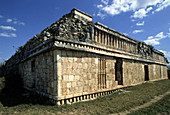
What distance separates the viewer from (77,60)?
5734 millimetres

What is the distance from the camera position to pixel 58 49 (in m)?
5.05

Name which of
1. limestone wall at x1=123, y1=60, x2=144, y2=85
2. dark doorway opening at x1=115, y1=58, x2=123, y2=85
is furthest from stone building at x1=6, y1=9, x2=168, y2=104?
limestone wall at x1=123, y1=60, x2=144, y2=85

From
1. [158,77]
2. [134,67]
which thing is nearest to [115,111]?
[134,67]

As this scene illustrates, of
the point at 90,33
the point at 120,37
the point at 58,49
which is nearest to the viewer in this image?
the point at 58,49

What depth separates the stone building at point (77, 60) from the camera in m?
5.06

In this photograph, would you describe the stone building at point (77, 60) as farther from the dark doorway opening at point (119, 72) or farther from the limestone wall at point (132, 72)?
the limestone wall at point (132, 72)

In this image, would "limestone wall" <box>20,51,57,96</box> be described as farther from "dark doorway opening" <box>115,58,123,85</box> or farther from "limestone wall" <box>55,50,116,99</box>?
"dark doorway opening" <box>115,58,123,85</box>

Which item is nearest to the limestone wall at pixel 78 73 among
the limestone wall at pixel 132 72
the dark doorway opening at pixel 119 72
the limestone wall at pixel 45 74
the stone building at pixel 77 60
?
the stone building at pixel 77 60

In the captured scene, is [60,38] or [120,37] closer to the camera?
[60,38]

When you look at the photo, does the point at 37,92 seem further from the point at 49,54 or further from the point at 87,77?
the point at 87,77

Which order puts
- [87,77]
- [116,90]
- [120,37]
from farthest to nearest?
1. [120,37]
2. [116,90]
3. [87,77]

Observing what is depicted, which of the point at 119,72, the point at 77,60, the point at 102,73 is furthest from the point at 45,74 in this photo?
the point at 119,72

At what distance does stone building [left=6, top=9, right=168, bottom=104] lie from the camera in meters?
5.06

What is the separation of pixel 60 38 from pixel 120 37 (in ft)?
19.4
